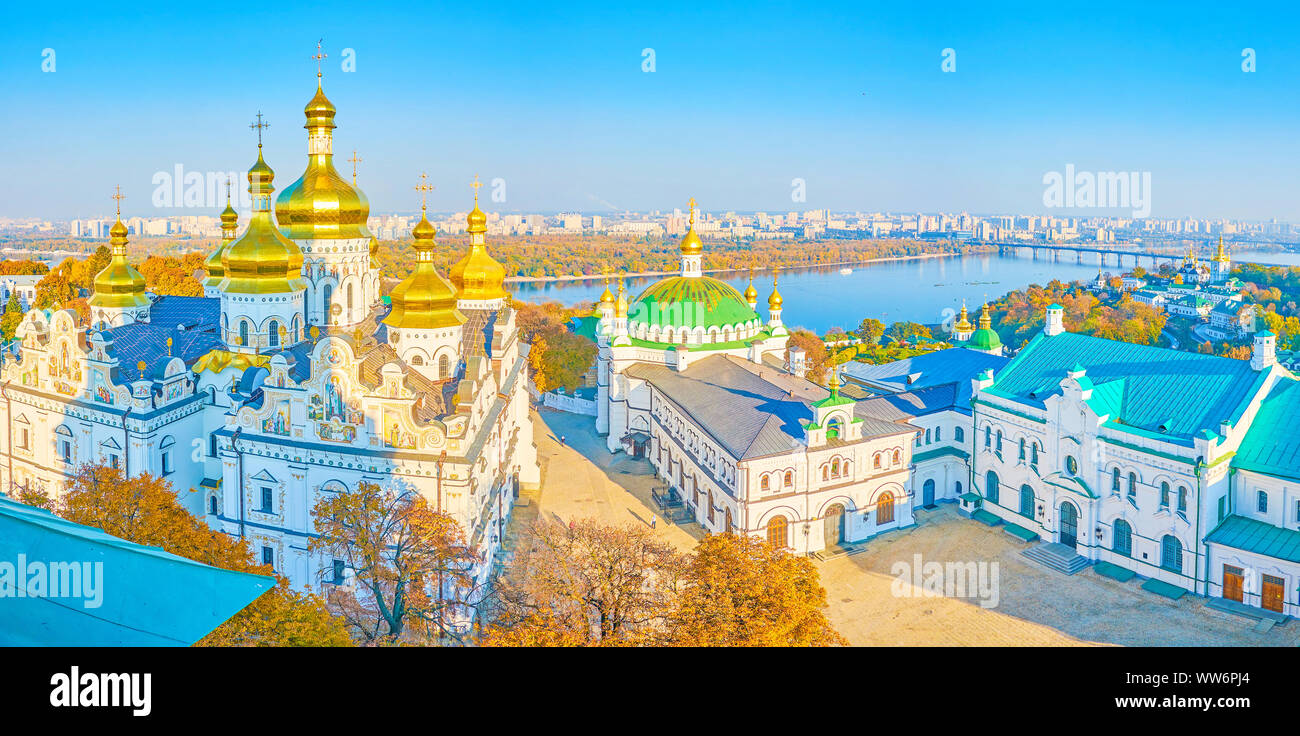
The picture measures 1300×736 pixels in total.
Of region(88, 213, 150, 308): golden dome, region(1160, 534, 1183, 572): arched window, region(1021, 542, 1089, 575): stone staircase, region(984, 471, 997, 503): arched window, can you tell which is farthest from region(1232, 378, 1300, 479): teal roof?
region(88, 213, 150, 308): golden dome

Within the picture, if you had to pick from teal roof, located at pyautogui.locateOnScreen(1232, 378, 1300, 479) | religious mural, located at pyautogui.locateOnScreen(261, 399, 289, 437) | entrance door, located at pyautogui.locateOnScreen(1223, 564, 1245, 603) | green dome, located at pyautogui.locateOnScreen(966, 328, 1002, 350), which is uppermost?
green dome, located at pyautogui.locateOnScreen(966, 328, 1002, 350)

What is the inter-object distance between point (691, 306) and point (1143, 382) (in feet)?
34.9

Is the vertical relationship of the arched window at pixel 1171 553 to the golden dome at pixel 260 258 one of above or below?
below

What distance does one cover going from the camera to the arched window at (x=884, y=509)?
18.0 meters

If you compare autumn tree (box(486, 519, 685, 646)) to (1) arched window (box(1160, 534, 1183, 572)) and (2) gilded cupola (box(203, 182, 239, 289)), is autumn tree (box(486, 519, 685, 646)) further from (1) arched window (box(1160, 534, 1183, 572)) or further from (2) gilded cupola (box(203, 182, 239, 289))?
(2) gilded cupola (box(203, 182, 239, 289))

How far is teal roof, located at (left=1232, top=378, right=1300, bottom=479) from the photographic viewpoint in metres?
14.8

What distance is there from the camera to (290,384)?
45.3 ft

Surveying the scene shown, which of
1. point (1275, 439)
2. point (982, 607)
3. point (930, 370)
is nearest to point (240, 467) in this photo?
point (982, 607)

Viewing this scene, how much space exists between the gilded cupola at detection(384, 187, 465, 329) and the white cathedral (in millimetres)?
28

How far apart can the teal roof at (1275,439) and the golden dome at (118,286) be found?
21.3 metres

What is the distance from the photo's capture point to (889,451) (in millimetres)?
18016

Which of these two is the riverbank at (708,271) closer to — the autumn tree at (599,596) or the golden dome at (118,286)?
the golden dome at (118,286)

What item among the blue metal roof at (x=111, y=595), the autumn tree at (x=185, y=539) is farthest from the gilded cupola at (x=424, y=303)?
the blue metal roof at (x=111, y=595)

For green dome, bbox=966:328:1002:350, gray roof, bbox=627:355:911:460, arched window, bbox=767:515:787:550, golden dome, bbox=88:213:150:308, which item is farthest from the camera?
green dome, bbox=966:328:1002:350
